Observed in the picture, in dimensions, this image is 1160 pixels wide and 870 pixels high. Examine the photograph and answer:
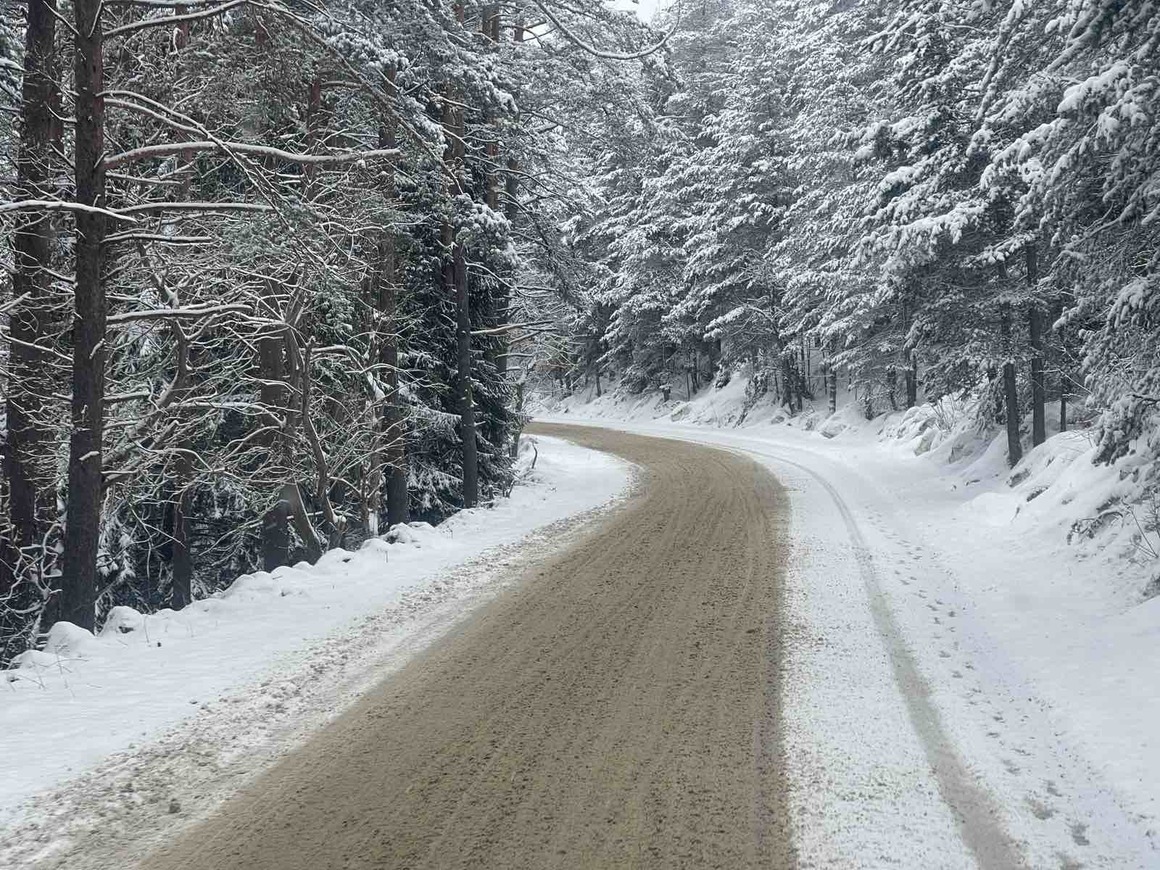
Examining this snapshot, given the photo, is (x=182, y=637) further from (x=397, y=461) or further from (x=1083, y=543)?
(x=1083, y=543)

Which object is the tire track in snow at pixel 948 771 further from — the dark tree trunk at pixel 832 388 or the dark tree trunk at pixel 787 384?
the dark tree trunk at pixel 787 384

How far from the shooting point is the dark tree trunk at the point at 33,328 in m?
7.25

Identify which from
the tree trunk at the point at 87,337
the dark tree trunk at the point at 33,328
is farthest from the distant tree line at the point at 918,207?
the dark tree trunk at the point at 33,328

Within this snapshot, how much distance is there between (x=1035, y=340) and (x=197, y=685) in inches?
571

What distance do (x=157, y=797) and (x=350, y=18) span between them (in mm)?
7236

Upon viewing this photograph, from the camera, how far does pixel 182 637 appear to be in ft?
22.5

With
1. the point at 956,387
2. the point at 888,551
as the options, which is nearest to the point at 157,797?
the point at 888,551

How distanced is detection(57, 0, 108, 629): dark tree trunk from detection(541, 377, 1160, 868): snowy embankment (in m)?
6.10

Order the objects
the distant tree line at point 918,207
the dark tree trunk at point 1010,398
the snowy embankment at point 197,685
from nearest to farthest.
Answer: the snowy embankment at point 197,685 < the distant tree line at point 918,207 < the dark tree trunk at point 1010,398

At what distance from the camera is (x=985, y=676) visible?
18.5ft

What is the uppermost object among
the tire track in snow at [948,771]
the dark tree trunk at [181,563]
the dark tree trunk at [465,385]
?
the dark tree trunk at [465,385]

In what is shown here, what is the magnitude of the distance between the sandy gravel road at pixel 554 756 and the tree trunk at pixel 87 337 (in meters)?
3.38

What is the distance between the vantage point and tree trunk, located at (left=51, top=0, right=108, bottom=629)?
266 inches

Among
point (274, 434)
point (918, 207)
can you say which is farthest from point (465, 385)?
point (918, 207)
